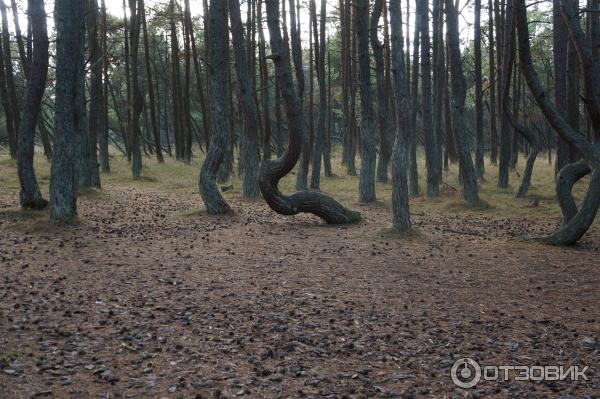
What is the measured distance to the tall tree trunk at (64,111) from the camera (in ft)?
38.7

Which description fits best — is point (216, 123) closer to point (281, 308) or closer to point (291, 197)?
point (291, 197)

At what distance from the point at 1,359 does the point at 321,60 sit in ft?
63.6

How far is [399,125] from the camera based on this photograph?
11.7 m

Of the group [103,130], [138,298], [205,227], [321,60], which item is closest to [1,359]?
[138,298]

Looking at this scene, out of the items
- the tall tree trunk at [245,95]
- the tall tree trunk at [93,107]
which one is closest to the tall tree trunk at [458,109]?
the tall tree trunk at [245,95]

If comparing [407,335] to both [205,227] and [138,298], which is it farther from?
[205,227]

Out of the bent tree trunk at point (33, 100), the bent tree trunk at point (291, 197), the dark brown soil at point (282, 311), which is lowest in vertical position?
the dark brown soil at point (282, 311)

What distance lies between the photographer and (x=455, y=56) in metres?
16.8

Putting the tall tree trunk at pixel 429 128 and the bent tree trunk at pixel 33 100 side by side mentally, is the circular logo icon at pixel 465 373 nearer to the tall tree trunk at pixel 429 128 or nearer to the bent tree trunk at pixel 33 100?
the bent tree trunk at pixel 33 100

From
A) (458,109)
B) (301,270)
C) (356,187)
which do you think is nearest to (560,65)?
(458,109)

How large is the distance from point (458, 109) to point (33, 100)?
11.5 meters

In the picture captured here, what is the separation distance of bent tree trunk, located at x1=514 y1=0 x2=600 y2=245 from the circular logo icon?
6321 mm

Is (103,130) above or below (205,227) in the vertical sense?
above

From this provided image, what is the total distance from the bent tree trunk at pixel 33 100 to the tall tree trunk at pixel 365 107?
824 cm
